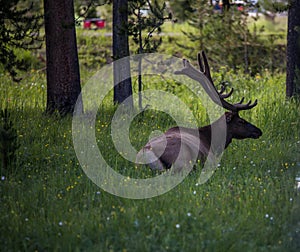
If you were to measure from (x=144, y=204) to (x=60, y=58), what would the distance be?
509 cm

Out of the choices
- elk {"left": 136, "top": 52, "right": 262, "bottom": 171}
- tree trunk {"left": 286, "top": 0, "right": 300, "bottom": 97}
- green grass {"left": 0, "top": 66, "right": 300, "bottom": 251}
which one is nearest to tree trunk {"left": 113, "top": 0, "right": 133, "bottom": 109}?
green grass {"left": 0, "top": 66, "right": 300, "bottom": 251}

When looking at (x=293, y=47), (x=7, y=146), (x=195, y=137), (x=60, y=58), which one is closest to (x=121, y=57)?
(x=60, y=58)

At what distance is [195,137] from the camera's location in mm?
8492

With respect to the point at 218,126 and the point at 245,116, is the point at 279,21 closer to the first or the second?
the point at 245,116

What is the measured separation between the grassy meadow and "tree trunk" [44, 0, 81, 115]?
1.27 m

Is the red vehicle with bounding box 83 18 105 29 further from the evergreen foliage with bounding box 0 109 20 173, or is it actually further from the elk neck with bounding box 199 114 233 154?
the evergreen foliage with bounding box 0 109 20 173

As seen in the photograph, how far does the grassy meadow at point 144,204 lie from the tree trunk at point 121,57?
1.82 metres

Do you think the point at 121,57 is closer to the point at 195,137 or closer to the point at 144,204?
the point at 195,137

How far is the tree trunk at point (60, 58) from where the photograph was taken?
34.1ft

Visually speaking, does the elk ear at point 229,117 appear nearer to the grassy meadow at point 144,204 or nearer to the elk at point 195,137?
the elk at point 195,137

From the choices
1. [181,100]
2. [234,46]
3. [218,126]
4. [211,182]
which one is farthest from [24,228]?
[234,46]

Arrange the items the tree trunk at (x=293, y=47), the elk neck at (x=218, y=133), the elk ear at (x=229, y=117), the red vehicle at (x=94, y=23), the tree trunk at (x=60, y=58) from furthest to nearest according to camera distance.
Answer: the red vehicle at (x=94, y=23)
the tree trunk at (x=293, y=47)
the tree trunk at (x=60, y=58)
the elk ear at (x=229, y=117)
the elk neck at (x=218, y=133)

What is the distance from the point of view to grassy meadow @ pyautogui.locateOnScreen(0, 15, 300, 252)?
5.29 meters

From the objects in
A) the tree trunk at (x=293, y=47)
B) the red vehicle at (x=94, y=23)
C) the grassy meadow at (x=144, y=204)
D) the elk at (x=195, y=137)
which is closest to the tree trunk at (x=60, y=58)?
the grassy meadow at (x=144, y=204)
